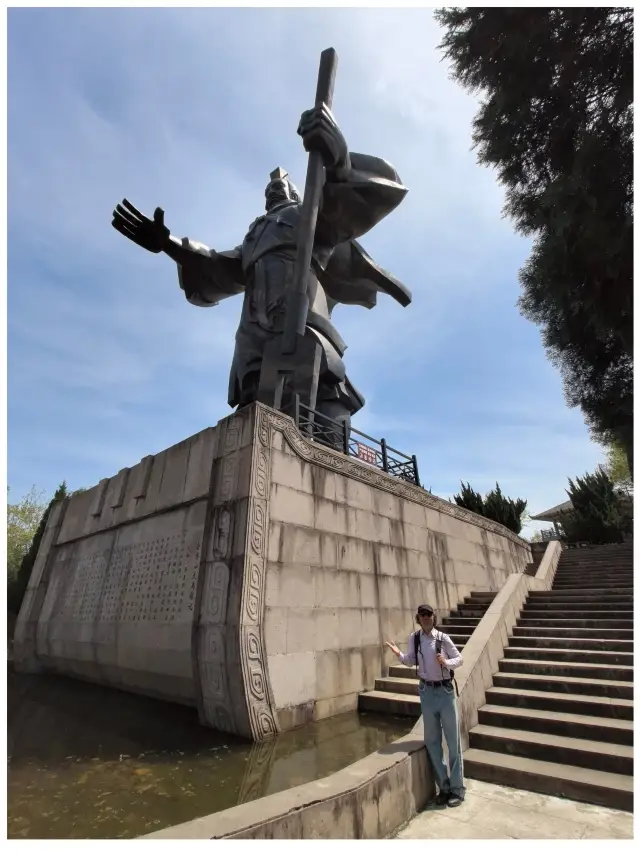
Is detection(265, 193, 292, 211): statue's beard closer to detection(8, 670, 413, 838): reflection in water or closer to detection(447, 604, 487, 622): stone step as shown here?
detection(447, 604, 487, 622): stone step

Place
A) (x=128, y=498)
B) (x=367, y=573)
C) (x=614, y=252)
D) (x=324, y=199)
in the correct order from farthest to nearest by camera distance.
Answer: (x=324, y=199)
(x=128, y=498)
(x=367, y=573)
(x=614, y=252)

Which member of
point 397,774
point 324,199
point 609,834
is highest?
point 324,199

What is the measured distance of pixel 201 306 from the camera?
15375 millimetres

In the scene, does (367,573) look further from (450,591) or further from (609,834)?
(609,834)

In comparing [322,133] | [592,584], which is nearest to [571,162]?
[322,133]

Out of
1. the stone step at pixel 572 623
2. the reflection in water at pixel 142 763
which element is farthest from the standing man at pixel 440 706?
the stone step at pixel 572 623

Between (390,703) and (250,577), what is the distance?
303cm

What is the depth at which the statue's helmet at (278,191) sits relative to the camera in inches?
585

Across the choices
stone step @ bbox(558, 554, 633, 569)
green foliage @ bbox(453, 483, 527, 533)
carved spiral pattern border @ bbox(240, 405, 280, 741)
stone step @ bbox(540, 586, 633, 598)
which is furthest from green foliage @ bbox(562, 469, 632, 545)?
carved spiral pattern border @ bbox(240, 405, 280, 741)

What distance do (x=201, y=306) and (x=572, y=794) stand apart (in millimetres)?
14626

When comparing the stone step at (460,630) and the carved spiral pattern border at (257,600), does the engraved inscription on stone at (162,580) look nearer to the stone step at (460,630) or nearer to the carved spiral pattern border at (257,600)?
the carved spiral pattern border at (257,600)

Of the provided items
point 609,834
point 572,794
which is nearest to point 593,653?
point 572,794

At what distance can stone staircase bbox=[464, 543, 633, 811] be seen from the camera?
448 cm

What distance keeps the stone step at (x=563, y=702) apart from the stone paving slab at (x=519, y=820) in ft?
5.70
